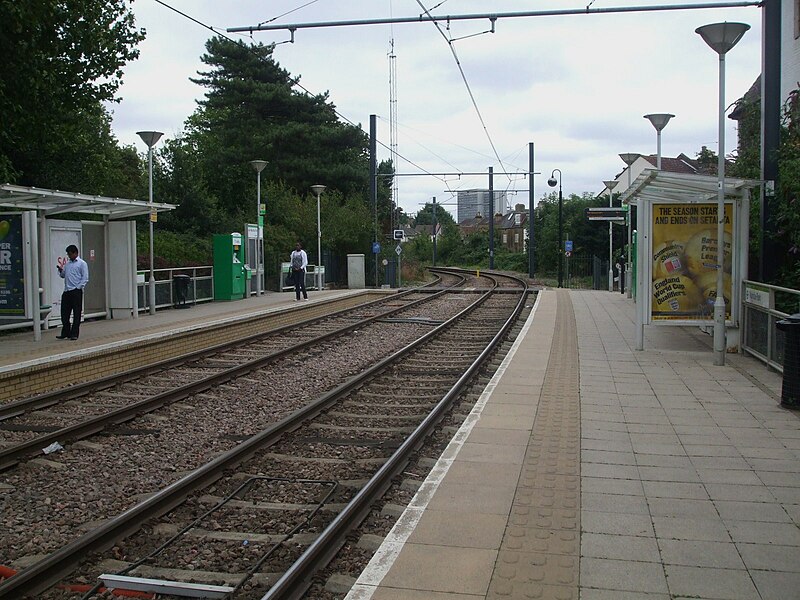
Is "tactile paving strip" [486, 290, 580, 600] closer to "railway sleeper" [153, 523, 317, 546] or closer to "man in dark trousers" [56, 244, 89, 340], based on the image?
"railway sleeper" [153, 523, 317, 546]

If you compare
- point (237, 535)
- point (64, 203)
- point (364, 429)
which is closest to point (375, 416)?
point (364, 429)

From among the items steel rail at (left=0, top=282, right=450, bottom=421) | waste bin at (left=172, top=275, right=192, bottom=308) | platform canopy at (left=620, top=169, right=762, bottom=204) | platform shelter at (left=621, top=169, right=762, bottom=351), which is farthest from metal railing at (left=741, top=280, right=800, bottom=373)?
waste bin at (left=172, top=275, right=192, bottom=308)

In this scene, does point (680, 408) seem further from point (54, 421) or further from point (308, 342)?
point (308, 342)

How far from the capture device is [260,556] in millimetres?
5316

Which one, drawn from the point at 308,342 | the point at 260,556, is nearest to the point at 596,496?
the point at 260,556

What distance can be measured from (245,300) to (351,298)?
3861 mm

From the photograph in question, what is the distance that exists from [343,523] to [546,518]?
1359 mm

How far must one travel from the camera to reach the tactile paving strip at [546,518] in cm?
445

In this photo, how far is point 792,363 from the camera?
901 centimetres

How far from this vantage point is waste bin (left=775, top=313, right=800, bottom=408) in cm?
896

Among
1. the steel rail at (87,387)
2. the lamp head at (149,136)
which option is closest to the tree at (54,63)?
the lamp head at (149,136)

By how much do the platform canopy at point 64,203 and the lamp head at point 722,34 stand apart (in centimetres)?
1085

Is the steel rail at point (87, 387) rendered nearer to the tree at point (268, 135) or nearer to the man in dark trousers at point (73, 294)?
the man in dark trousers at point (73, 294)

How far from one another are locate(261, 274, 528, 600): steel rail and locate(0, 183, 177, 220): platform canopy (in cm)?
871
